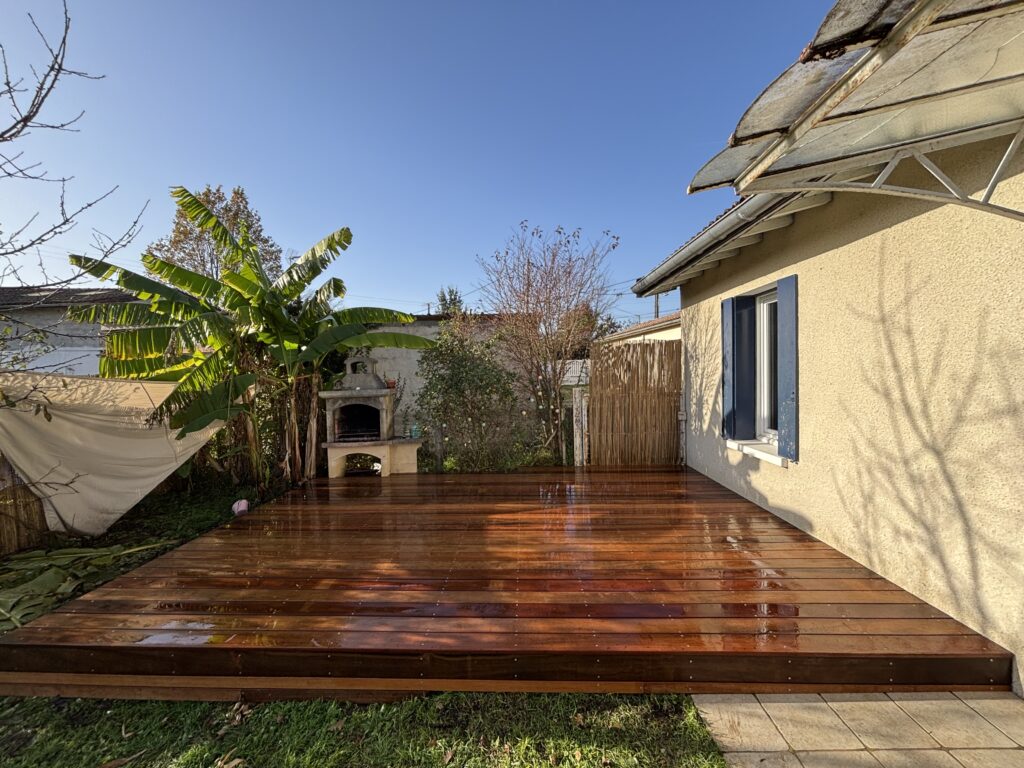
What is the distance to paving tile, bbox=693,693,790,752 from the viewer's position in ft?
6.82

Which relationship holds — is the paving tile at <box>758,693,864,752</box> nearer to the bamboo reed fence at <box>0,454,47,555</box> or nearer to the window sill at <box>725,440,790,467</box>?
the window sill at <box>725,440,790,467</box>

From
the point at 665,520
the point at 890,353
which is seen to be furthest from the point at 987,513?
the point at 665,520

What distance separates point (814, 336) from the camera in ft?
13.5

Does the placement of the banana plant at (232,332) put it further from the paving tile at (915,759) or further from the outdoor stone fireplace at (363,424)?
the paving tile at (915,759)

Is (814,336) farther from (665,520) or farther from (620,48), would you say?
(620,48)

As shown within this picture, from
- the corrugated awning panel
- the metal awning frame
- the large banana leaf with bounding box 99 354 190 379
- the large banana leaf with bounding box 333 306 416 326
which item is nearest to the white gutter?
the metal awning frame

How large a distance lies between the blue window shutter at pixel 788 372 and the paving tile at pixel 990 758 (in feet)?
8.75

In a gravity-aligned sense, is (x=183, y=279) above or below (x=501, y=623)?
above

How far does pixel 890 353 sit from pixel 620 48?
28.3 feet

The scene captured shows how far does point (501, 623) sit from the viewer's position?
2758mm

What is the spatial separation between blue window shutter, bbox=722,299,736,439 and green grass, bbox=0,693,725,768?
398 centimetres

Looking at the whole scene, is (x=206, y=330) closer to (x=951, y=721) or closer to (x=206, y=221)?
(x=206, y=221)

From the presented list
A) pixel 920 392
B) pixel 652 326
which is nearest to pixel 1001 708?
pixel 920 392

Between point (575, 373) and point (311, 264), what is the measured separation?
19.3 feet
